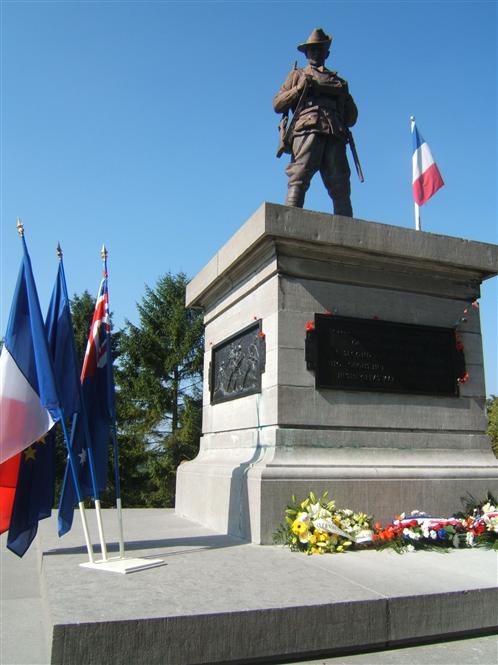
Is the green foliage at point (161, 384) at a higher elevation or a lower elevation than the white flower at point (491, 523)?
higher

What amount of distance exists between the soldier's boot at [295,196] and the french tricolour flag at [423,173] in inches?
121

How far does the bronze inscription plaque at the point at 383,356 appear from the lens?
6270mm

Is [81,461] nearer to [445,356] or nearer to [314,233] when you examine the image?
[314,233]

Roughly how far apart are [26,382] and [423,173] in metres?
7.69

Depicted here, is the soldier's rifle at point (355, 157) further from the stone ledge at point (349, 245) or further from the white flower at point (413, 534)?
the white flower at point (413, 534)

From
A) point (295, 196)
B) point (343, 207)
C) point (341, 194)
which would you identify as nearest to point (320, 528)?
point (295, 196)

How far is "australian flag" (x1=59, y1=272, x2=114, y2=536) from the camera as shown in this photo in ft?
16.2

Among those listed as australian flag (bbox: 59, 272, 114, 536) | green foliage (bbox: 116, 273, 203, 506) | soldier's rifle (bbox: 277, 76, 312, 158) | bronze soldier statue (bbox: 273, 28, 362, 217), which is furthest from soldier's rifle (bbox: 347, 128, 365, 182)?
green foliage (bbox: 116, 273, 203, 506)

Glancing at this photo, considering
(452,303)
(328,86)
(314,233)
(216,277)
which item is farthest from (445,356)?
(328,86)

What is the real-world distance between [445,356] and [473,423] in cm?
85

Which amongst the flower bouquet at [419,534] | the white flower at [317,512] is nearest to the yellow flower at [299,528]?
the white flower at [317,512]

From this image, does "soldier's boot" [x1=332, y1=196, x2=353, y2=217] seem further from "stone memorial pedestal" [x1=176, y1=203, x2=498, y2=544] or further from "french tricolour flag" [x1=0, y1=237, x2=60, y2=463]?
"french tricolour flag" [x1=0, y1=237, x2=60, y2=463]

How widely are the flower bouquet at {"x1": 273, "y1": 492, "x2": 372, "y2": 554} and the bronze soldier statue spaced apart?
145 inches

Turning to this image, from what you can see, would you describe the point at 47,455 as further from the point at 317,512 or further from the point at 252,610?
the point at 252,610
